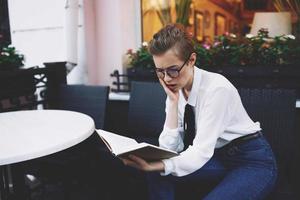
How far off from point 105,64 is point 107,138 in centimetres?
192

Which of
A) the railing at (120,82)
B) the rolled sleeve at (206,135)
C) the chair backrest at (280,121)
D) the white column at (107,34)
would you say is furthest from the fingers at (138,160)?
the white column at (107,34)

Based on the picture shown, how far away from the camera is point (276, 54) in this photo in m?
2.69

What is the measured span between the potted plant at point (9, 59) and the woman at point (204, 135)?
169cm

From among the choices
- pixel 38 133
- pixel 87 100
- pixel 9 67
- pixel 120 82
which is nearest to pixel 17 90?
pixel 9 67

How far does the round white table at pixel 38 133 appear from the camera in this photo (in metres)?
1.45

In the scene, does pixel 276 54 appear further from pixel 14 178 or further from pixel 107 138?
pixel 14 178

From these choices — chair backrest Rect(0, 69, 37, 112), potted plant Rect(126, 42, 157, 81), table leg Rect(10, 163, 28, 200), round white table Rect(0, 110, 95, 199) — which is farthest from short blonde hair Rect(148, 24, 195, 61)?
chair backrest Rect(0, 69, 37, 112)

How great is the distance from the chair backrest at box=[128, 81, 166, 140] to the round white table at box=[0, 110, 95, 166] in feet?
1.78

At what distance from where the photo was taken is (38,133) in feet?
5.70

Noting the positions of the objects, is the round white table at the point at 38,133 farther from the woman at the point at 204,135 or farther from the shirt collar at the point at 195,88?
the shirt collar at the point at 195,88

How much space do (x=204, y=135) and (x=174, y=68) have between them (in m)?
0.32

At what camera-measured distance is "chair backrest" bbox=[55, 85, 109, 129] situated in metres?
2.54

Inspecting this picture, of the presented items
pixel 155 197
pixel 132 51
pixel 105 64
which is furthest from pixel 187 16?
pixel 155 197

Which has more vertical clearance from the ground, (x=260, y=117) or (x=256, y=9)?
(x=256, y=9)
